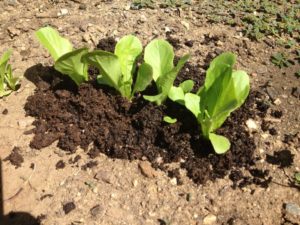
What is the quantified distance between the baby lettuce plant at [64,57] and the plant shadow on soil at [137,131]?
0.22 feet

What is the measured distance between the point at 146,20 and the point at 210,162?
112cm

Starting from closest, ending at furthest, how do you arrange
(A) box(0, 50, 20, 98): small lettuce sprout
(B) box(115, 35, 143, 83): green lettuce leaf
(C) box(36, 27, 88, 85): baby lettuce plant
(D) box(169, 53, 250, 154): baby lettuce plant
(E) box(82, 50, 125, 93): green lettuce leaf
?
(D) box(169, 53, 250, 154): baby lettuce plant < (E) box(82, 50, 125, 93): green lettuce leaf < (C) box(36, 27, 88, 85): baby lettuce plant < (B) box(115, 35, 143, 83): green lettuce leaf < (A) box(0, 50, 20, 98): small lettuce sprout

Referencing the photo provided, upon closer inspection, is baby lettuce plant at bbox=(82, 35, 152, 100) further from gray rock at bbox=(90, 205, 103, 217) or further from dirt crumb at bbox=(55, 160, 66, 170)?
gray rock at bbox=(90, 205, 103, 217)

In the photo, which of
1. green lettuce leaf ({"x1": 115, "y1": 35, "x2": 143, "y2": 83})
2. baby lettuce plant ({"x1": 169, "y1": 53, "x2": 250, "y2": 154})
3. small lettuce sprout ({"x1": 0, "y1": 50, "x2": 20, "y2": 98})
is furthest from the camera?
small lettuce sprout ({"x1": 0, "y1": 50, "x2": 20, "y2": 98})

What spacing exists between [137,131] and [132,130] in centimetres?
2

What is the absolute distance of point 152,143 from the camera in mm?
1951

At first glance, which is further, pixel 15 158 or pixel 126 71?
pixel 126 71

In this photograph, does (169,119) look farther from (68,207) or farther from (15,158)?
(15,158)

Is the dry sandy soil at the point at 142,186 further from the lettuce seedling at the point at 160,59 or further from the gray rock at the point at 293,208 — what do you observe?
the lettuce seedling at the point at 160,59

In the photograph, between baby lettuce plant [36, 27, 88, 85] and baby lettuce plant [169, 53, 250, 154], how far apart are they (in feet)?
1.52

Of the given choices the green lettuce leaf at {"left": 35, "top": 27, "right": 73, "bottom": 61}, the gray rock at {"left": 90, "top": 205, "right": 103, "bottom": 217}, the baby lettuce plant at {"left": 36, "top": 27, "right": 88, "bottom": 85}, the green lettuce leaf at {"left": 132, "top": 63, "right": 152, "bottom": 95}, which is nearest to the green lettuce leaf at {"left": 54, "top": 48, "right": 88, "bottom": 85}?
the baby lettuce plant at {"left": 36, "top": 27, "right": 88, "bottom": 85}

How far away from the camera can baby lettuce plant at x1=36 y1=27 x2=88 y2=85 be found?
194 cm

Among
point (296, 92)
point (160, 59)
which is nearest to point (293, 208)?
point (296, 92)

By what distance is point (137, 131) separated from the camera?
1980mm
